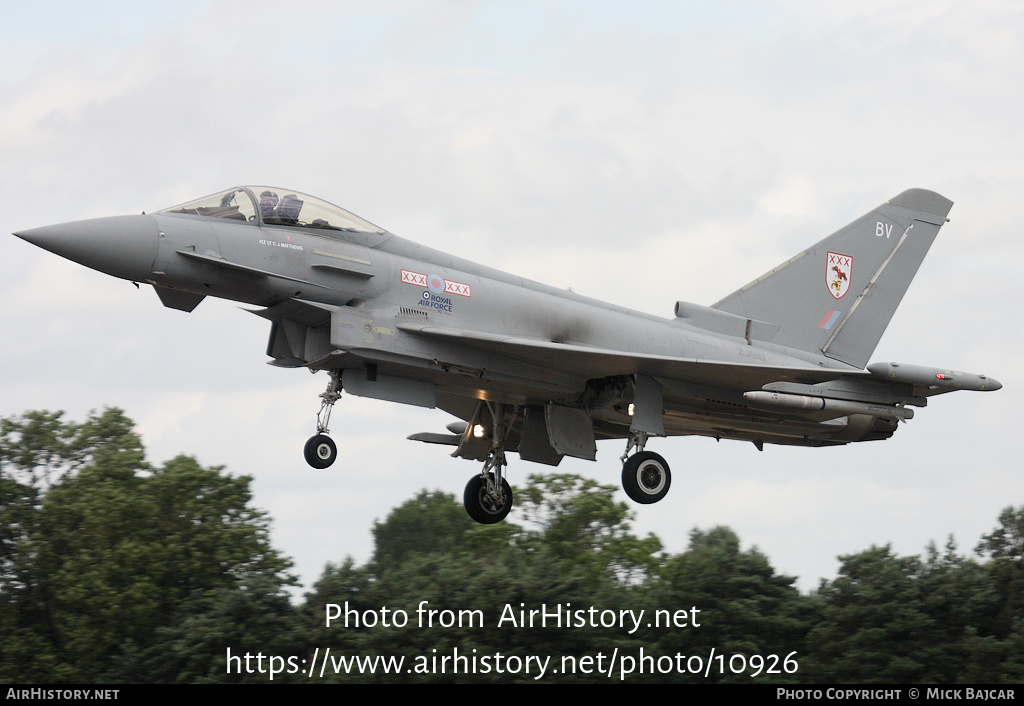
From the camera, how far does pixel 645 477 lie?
18328 mm

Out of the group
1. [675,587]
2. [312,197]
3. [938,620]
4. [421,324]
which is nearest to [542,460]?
[421,324]

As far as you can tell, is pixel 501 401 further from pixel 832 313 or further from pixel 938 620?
pixel 938 620

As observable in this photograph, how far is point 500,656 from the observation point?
91.2 feet

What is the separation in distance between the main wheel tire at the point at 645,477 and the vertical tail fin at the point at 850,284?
3110 mm

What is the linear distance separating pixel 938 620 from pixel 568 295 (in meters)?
16.2

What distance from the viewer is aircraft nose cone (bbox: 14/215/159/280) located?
15523 millimetres

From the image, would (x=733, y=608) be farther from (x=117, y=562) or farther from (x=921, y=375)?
(x=117, y=562)

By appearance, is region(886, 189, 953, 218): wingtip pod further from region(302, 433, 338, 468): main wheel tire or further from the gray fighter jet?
region(302, 433, 338, 468): main wheel tire

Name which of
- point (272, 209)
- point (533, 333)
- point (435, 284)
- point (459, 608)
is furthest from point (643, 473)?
point (459, 608)

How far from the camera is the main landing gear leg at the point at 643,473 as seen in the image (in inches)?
719

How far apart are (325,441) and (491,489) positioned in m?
4.46

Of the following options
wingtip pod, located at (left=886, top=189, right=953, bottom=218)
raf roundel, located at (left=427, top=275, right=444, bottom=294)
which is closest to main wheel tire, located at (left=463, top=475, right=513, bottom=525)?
raf roundel, located at (left=427, top=275, right=444, bottom=294)

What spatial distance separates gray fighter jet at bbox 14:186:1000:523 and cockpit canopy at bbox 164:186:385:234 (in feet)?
0.09

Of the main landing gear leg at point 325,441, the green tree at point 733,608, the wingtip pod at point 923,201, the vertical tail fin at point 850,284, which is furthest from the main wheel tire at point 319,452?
the green tree at point 733,608
